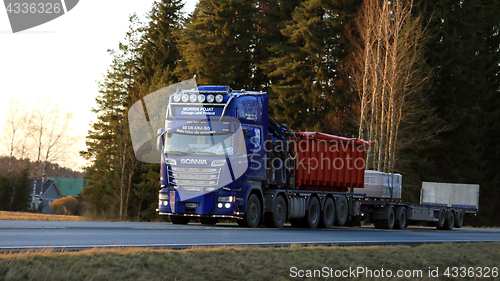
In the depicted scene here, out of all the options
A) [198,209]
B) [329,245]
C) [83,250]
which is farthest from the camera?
[198,209]

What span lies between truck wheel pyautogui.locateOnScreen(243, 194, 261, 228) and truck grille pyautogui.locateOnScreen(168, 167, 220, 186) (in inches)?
56.7

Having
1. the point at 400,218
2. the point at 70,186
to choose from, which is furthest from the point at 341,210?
the point at 70,186

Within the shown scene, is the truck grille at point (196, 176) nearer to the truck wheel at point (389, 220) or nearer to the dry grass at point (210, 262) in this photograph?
the dry grass at point (210, 262)

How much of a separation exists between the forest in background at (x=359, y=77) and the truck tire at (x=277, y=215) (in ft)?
61.1

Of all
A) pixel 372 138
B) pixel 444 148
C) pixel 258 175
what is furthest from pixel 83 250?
pixel 444 148

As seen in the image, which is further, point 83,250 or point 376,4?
point 376,4

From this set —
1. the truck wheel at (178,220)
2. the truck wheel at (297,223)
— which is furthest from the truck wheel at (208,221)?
the truck wheel at (297,223)

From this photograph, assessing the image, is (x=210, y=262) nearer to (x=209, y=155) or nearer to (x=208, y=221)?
(x=209, y=155)

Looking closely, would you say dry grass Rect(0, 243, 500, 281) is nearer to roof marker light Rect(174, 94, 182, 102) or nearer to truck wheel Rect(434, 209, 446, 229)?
roof marker light Rect(174, 94, 182, 102)

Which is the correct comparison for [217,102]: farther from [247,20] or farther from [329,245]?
[247,20]

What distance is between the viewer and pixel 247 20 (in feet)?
160

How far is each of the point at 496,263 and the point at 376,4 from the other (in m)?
27.5

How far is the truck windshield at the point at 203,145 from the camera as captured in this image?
63.7ft

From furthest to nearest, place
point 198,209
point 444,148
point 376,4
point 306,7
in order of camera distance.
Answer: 1. point 444,148
2. point 306,7
3. point 376,4
4. point 198,209
